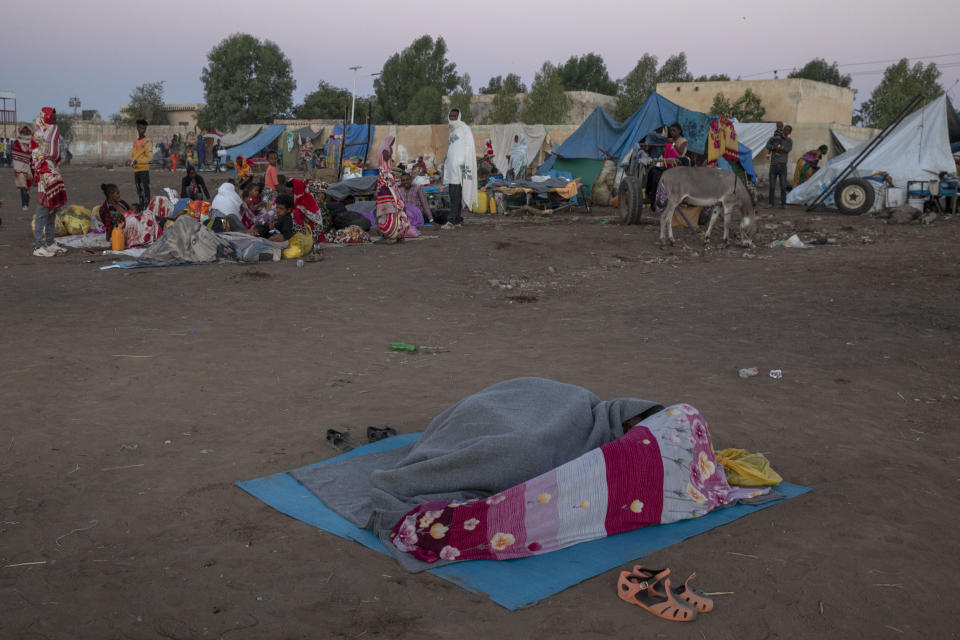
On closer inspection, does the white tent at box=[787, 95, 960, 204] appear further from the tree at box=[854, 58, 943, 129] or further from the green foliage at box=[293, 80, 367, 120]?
the green foliage at box=[293, 80, 367, 120]

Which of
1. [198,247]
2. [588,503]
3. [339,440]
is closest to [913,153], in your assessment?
[198,247]

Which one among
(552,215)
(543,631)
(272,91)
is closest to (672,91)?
(552,215)

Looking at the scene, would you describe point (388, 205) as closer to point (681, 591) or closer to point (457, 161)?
point (457, 161)

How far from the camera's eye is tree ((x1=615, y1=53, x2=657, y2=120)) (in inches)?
1506

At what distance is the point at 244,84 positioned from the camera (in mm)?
50656

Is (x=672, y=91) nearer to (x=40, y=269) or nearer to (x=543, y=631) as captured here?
(x=40, y=269)

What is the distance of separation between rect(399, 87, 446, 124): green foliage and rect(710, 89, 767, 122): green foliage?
18.6 metres

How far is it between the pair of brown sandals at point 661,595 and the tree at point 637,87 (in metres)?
37.1

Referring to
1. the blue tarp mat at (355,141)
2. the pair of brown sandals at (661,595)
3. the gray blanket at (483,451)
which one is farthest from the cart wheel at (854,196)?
the blue tarp mat at (355,141)

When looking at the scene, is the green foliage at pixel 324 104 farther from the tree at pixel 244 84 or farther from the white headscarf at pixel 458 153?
the white headscarf at pixel 458 153

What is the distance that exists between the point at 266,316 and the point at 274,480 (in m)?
3.86

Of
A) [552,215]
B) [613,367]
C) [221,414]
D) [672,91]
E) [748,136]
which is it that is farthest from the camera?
[672,91]

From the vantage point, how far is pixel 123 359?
566 cm

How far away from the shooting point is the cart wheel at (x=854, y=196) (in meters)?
15.1
